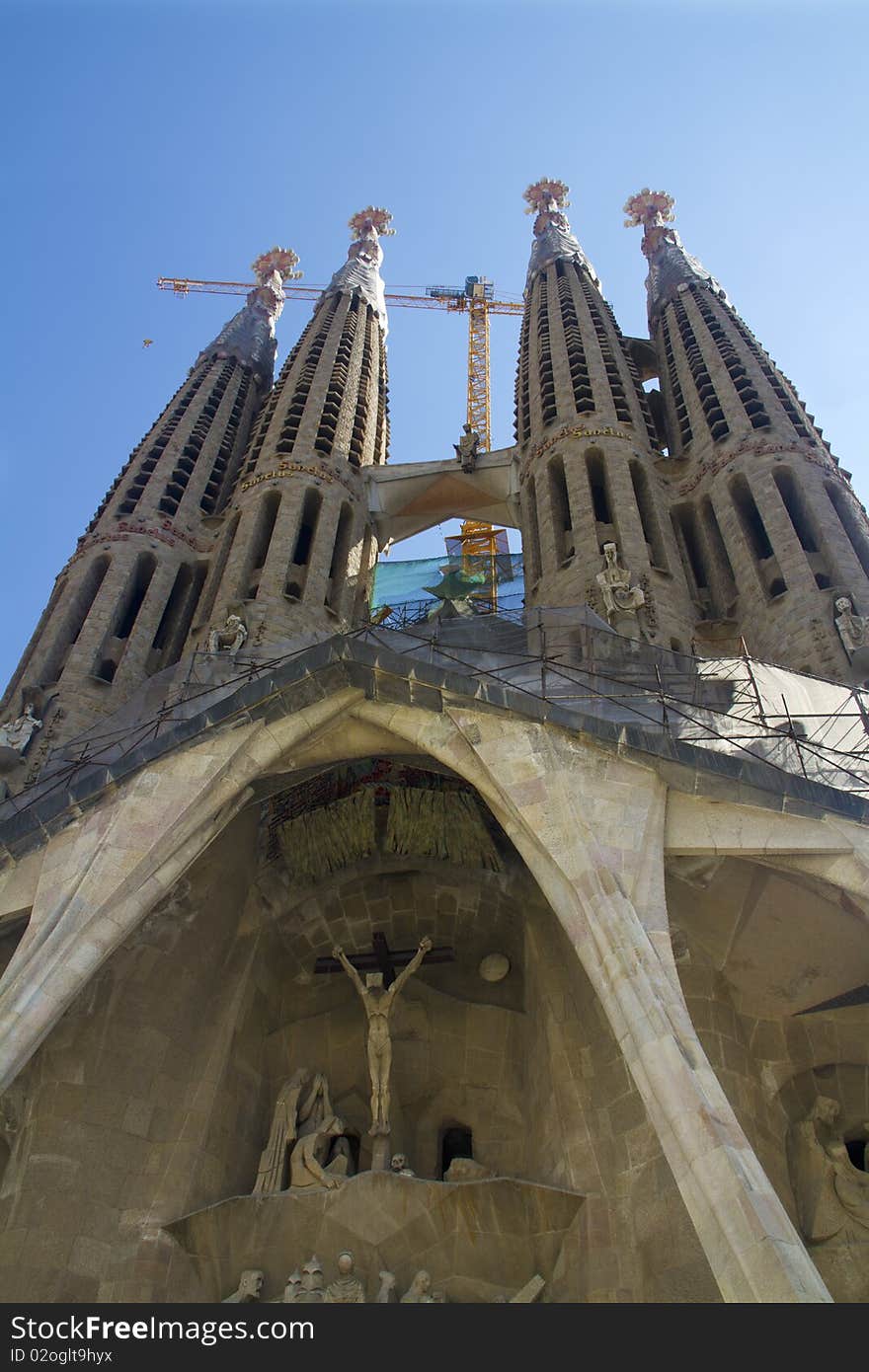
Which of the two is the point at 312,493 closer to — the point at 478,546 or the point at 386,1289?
the point at 478,546

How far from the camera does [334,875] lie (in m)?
13.6

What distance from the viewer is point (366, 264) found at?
3750 centimetres

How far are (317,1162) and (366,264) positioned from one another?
3095 cm

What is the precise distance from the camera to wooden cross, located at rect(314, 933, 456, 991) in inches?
520

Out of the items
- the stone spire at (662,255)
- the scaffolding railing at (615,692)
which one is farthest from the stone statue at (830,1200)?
the stone spire at (662,255)

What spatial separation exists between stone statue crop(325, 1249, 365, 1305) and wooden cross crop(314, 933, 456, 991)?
9.54 ft

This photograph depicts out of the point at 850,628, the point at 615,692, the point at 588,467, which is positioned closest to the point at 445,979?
the point at 615,692

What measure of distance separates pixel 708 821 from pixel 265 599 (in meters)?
11.5

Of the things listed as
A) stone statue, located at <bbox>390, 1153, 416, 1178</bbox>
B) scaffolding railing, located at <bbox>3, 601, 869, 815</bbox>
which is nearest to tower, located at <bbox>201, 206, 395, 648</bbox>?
scaffolding railing, located at <bbox>3, 601, 869, 815</bbox>

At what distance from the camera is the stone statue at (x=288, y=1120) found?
11680 millimetres

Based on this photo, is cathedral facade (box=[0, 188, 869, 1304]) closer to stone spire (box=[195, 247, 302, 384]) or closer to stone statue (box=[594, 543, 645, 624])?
stone statue (box=[594, 543, 645, 624])

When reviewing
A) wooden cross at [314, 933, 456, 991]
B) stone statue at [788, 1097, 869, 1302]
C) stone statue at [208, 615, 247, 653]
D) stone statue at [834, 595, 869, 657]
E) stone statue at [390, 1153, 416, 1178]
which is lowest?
stone statue at [788, 1097, 869, 1302]
